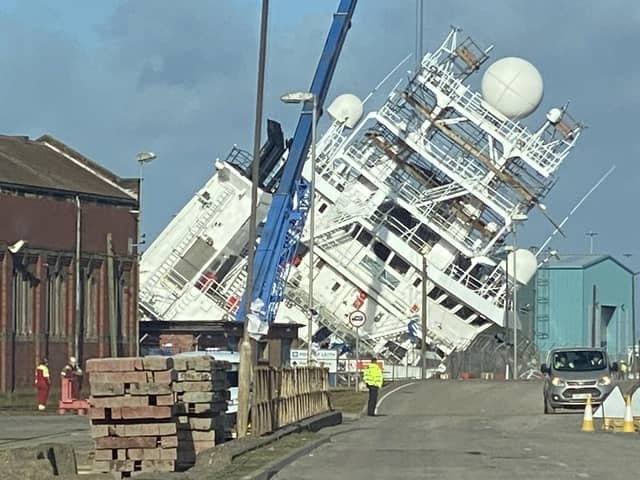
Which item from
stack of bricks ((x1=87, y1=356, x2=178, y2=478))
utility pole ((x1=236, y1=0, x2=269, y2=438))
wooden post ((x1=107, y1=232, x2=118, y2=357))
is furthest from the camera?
wooden post ((x1=107, y1=232, x2=118, y2=357))

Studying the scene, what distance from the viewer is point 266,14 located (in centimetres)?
2925

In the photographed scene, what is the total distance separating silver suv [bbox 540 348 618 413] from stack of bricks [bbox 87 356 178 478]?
2037cm

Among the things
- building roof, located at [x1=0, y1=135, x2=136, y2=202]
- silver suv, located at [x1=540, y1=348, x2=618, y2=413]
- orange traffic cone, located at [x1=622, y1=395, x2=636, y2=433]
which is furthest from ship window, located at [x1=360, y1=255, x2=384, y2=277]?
orange traffic cone, located at [x1=622, y1=395, x2=636, y2=433]

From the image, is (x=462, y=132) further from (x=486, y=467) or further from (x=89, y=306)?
(x=486, y=467)

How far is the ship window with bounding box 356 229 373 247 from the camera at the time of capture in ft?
246

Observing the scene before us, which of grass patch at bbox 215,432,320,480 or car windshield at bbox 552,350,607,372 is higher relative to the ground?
car windshield at bbox 552,350,607,372

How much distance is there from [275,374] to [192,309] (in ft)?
150

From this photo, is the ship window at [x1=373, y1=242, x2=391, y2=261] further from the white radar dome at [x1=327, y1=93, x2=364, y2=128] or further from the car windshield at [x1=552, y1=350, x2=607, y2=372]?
the car windshield at [x1=552, y1=350, x2=607, y2=372]

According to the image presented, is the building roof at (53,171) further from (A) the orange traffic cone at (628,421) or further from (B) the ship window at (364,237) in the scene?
(A) the orange traffic cone at (628,421)

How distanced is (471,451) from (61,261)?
29310mm

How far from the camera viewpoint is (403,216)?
245ft

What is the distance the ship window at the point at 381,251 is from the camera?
75.6m

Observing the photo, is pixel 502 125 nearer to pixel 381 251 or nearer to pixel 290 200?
pixel 381 251

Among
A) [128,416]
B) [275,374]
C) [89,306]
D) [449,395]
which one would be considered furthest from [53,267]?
[128,416]
